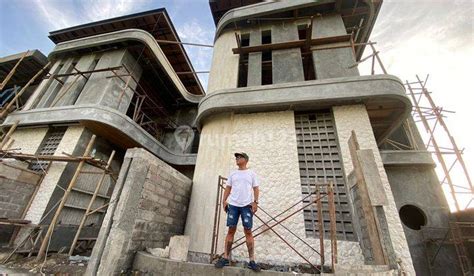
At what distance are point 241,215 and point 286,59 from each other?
7240 mm

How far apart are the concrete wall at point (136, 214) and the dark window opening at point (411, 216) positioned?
30.4ft

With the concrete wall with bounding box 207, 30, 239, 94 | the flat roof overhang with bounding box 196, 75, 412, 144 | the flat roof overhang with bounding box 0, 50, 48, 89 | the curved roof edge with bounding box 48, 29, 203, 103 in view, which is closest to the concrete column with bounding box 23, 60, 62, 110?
the curved roof edge with bounding box 48, 29, 203, 103

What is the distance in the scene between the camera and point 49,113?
29.2ft

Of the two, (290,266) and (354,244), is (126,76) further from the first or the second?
(354,244)

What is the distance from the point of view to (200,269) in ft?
11.6

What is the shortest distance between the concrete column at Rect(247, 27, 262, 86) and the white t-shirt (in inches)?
207

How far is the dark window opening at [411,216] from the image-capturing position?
8375mm

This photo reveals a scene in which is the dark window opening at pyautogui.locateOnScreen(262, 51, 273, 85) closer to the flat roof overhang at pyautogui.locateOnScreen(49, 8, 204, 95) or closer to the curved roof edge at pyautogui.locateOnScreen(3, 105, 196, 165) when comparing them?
the flat roof overhang at pyautogui.locateOnScreen(49, 8, 204, 95)

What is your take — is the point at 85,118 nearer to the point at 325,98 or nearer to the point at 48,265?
the point at 48,265

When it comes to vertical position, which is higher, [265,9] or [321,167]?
[265,9]

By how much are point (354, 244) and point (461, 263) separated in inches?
206

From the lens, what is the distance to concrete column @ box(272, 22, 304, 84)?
812cm

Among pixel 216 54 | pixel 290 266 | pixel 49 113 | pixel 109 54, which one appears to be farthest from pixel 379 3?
pixel 49 113

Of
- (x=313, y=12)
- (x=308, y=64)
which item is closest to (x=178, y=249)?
(x=308, y=64)
